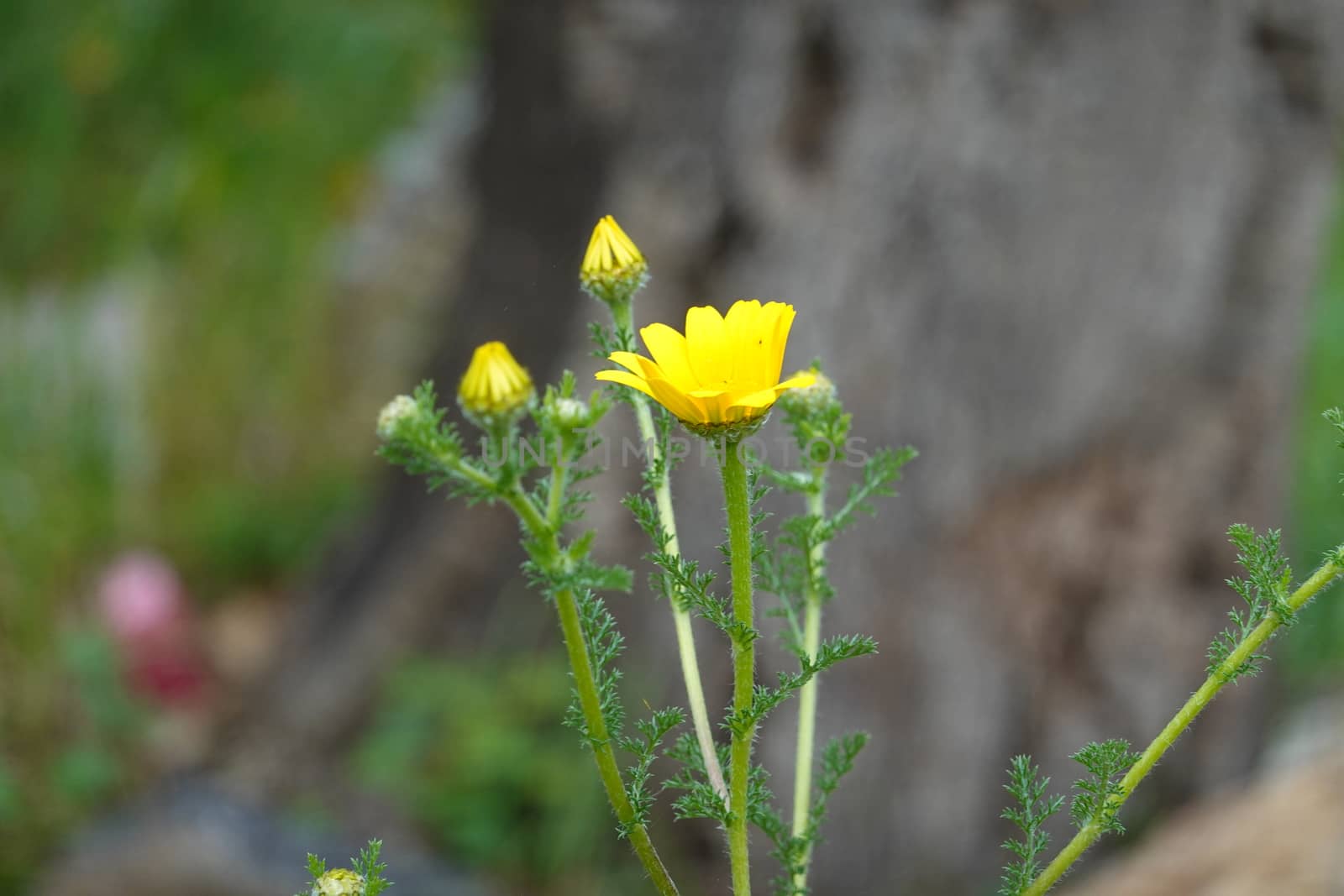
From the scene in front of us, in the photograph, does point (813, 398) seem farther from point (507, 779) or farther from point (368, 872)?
point (507, 779)

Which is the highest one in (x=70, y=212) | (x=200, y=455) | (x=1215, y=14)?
(x=70, y=212)

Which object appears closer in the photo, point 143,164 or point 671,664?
point 671,664

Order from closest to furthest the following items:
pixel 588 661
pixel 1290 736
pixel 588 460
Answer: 1. pixel 588 661
2. pixel 588 460
3. pixel 1290 736

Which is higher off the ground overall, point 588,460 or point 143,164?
point 143,164

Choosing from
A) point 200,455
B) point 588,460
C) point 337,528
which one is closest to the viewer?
point 588,460

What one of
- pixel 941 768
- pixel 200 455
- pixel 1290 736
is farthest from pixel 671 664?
pixel 200 455

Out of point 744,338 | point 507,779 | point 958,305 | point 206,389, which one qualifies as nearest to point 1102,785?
point 744,338

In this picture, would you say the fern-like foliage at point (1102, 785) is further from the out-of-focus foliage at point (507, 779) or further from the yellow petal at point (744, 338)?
the out-of-focus foliage at point (507, 779)

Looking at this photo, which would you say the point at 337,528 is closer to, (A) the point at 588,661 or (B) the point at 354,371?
(B) the point at 354,371
